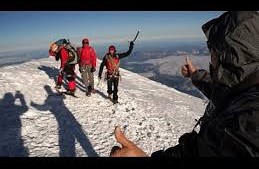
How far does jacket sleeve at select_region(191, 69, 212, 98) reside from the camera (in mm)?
3033

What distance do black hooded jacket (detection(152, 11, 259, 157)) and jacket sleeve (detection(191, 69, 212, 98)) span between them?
0.77 metres

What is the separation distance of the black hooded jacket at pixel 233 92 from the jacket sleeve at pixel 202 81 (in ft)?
2.51

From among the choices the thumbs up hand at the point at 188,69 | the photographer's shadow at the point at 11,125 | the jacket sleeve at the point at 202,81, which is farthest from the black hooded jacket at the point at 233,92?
the photographer's shadow at the point at 11,125

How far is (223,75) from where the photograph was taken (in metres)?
2.01

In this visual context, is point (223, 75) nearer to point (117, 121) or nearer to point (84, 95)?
point (117, 121)

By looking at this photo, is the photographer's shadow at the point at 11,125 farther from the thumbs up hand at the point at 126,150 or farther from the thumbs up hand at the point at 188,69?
the thumbs up hand at the point at 126,150

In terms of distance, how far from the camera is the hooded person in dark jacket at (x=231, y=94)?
1.46 m

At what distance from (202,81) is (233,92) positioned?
1225mm

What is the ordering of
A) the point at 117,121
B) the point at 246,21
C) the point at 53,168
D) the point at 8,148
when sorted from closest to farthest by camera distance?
1. the point at 53,168
2. the point at 246,21
3. the point at 8,148
4. the point at 117,121

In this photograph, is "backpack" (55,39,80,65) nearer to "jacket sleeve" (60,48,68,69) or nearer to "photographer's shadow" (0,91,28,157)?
"jacket sleeve" (60,48,68,69)

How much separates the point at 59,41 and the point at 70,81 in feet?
5.06

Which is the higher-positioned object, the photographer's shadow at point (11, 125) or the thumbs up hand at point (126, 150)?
the thumbs up hand at point (126, 150)

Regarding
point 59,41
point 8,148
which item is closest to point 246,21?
point 8,148

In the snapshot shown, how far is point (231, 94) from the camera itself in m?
1.88
